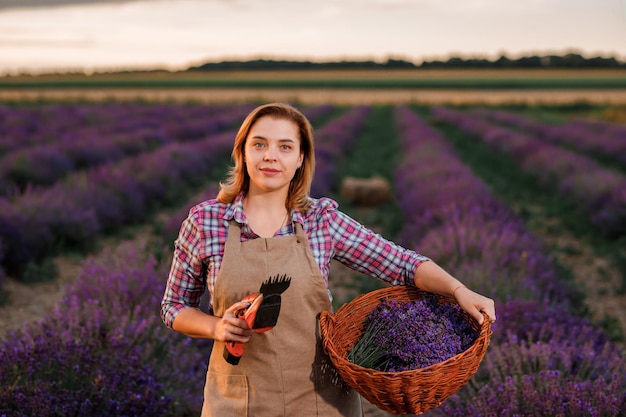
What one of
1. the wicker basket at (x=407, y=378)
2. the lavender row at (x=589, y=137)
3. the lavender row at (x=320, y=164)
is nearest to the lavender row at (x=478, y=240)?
the wicker basket at (x=407, y=378)

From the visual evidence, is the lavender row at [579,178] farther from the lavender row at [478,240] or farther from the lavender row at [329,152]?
the lavender row at [329,152]

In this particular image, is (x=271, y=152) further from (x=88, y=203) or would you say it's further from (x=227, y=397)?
(x=88, y=203)

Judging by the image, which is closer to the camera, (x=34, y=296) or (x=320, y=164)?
(x=34, y=296)

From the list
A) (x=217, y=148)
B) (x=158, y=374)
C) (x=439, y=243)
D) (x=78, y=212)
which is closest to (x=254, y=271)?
(x=158, y=374)

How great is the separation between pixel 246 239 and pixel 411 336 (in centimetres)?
57

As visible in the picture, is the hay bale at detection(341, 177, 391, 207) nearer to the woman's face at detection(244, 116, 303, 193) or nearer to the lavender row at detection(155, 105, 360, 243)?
the lavender row at detection(155, 105, 360, 243)

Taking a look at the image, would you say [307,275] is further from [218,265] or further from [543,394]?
[543,394]

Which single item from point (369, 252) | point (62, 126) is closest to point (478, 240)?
point (369, 252)

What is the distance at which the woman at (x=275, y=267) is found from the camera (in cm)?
186

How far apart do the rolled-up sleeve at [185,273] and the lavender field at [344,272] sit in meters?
1.01

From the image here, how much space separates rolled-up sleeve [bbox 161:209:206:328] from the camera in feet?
6.39

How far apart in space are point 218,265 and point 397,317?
58cm

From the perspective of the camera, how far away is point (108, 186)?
8.40m

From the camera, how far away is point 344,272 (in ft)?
20.9
